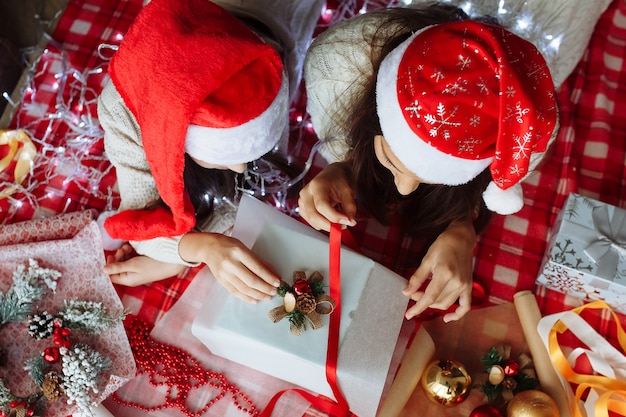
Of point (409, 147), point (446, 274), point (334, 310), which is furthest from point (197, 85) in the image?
point (446, 274)

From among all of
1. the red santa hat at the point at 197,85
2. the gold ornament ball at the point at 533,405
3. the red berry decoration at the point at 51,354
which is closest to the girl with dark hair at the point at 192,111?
the red santa hat at the point at 197,85

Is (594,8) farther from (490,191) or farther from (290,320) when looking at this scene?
(290,320)

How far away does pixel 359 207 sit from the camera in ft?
3.34

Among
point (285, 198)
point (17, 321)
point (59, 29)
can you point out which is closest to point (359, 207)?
point (285, 198)

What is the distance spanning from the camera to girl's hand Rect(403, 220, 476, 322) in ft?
2.66

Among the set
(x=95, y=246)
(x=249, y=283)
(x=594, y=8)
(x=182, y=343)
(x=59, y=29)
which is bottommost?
(x=182, y=343)

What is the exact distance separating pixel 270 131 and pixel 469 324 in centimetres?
52

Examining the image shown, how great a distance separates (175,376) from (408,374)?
1.28 feet

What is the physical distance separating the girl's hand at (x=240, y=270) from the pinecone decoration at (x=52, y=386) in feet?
1.03

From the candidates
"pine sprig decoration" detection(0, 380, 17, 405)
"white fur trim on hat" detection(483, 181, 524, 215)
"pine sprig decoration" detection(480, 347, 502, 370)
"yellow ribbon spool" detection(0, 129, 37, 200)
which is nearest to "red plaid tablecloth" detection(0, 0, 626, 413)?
"yellow ribbon spool" detection(0, 129, 37, 200)

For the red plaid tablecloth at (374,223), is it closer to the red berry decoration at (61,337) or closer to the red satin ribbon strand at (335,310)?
the red berry decoration at (61,337)

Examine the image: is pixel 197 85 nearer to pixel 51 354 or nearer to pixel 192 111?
pixel 192 111

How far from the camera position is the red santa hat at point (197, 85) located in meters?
0.62

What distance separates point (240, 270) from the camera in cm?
75
